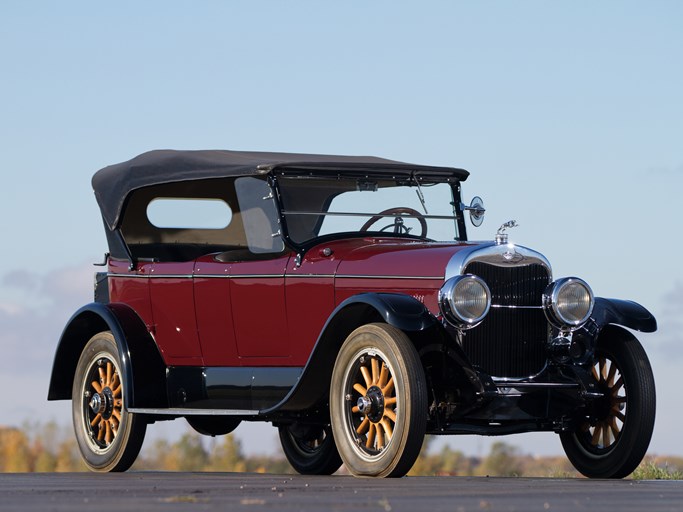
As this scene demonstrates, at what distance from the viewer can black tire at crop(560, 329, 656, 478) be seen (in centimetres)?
992

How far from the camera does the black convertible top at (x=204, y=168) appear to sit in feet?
35.6

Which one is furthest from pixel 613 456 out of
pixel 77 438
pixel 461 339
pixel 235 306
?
pixel 77 438

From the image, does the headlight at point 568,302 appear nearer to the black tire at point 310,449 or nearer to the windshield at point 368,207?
the windshield at point 368,207

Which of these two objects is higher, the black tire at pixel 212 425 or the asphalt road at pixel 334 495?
the asphalt road at pixel 334 495

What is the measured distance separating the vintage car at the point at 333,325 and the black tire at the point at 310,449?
20mm

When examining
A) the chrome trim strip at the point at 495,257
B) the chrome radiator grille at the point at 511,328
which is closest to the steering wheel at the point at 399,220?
the chrome trim strip at the point at 495,257

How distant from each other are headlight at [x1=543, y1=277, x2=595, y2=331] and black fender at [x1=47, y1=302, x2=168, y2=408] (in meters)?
A: 3.50

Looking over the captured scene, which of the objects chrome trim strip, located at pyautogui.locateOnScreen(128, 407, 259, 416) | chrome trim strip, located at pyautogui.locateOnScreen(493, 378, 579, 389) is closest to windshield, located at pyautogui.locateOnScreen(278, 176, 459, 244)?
chrome trim strip, located at pyautogui.locateOnScreen(128, 407, 259, 416)

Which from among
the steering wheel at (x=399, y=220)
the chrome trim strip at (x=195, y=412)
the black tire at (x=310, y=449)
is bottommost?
the black tire at (x=310, y=449)

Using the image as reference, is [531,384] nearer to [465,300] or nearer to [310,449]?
[465,300]

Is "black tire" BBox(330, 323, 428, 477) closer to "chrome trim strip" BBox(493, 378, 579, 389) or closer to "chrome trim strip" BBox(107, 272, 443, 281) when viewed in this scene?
"chrome trim strip" BBox(107, 272, 443, 281)

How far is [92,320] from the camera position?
12148 millimetres

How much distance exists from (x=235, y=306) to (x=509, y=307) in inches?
90.5

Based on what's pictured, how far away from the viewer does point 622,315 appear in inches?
395
